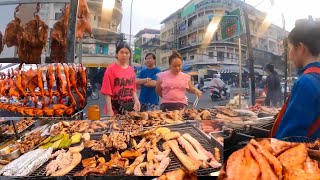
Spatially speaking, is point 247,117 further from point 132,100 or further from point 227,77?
point 132,100

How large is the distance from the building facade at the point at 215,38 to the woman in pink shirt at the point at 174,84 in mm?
48

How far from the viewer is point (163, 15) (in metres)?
1.52

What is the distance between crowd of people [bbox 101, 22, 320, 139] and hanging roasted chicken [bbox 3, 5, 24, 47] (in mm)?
631

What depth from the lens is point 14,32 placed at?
1.75m

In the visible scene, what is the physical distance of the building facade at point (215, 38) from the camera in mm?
1417

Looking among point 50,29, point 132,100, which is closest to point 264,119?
point 132,100

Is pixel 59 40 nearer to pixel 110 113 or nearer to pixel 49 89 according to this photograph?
pixel 49 89

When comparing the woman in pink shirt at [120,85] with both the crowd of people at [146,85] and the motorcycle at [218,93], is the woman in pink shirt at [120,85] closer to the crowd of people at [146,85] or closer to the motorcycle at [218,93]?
the crowd of people at [146,85]

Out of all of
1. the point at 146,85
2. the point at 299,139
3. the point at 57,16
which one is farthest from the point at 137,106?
the point at 299,139

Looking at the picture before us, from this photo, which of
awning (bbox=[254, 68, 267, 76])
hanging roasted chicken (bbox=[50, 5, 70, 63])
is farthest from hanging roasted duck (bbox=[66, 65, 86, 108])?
awning (bbox=[254, 68, 267, 76])

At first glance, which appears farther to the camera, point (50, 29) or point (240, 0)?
point (50, 29)

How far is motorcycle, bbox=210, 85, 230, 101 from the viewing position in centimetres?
147

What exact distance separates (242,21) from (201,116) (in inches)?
20.4

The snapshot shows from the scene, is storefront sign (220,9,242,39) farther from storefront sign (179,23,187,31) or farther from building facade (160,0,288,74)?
storefront sign (179,23,187,31)
